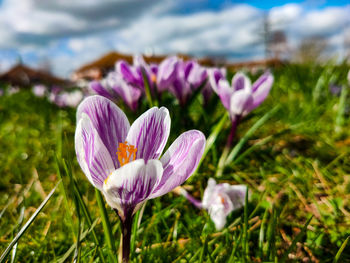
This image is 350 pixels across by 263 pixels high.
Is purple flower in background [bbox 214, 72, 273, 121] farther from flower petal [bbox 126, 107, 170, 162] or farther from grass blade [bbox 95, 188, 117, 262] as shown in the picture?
grass blade [bbox 95, 188, 117, 262]

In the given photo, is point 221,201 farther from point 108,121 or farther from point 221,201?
point 108,121

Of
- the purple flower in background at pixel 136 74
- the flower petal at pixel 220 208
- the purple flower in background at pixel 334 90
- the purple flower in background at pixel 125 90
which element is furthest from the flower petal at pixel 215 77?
the purple flower in background at pixel 334 90

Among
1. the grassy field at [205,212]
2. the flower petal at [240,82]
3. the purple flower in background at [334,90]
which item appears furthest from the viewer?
the purple flower in background at [334,90]

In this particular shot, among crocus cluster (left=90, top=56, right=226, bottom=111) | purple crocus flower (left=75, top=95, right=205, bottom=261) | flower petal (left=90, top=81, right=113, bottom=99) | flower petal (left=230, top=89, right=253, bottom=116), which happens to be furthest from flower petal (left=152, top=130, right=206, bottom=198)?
flower petal (left=90, top=81, right=113, bottom=99)

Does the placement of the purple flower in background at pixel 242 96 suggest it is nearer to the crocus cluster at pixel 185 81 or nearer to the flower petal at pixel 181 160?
the crocus cluster at pixel 185 81

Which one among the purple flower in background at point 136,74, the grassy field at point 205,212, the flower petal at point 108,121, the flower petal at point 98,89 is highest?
the flower petal at point 108,121

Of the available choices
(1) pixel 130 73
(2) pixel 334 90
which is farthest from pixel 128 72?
(2) pixel 334 90
